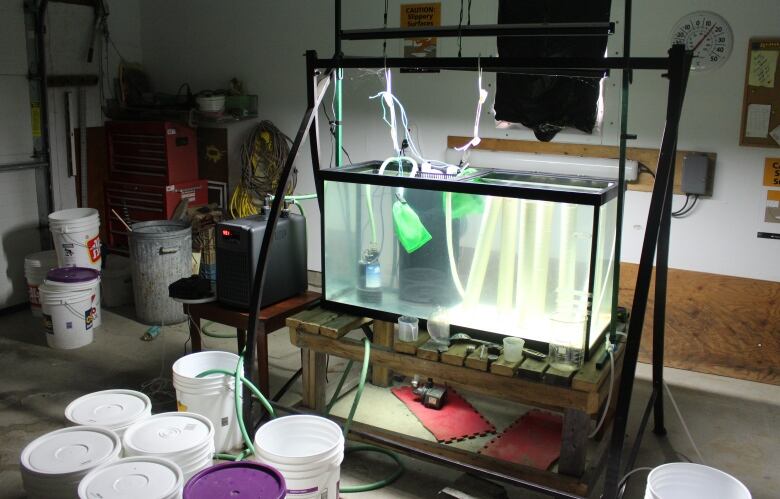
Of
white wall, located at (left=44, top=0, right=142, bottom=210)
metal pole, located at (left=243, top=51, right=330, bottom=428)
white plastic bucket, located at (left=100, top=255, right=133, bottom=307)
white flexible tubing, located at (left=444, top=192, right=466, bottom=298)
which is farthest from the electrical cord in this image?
white wall, located at (left=44, top=0, right=142, bottom=210)

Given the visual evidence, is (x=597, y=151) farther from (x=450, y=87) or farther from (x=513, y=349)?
(x=513, y=349)

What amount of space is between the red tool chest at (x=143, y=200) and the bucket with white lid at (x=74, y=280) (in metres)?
1.12

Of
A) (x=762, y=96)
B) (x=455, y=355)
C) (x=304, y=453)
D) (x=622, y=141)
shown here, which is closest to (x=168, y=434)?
(x=304, y=453)

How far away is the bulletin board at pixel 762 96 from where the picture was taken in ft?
12.3

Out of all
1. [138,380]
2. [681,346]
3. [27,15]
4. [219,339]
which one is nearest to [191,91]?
[27,15]

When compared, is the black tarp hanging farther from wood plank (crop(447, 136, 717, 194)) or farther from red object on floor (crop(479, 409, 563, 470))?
red object on floor (crop(479, 409, 563, 470))

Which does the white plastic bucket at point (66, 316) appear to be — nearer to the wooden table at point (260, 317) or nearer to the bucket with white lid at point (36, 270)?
the bucket with white lid at point (36, 270)

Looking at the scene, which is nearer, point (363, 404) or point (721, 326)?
point (363, 404)

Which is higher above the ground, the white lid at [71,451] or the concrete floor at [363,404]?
the white lid at [71,451]

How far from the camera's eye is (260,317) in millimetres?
3248

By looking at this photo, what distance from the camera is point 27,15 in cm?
483

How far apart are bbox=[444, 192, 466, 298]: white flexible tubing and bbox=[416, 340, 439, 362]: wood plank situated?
254 mm

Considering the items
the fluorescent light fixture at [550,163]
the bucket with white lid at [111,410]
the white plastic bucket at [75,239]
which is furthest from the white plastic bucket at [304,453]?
the white plastic bucket at [75,239]

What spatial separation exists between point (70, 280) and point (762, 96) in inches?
160
